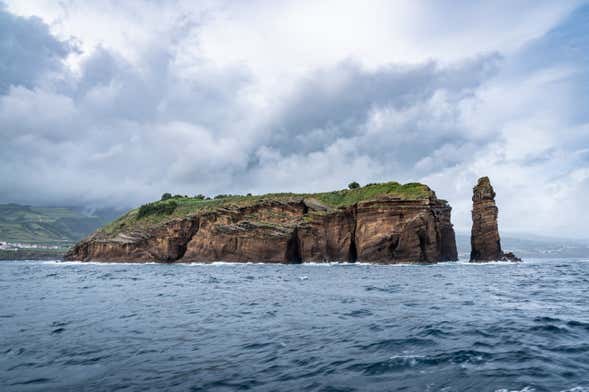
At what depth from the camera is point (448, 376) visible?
1009 cm

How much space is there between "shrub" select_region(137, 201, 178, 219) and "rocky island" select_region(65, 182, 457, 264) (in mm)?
397

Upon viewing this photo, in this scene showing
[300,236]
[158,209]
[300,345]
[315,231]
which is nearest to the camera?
[300,345]

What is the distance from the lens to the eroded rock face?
87.3 m

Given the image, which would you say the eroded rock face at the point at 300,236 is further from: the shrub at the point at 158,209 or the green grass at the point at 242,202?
the shrub at the point at 158,209

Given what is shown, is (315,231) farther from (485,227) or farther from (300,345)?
(300,345)

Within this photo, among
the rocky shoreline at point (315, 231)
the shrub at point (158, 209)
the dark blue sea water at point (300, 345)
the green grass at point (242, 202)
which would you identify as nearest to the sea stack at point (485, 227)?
the rocky shoreline at point (315, 231)

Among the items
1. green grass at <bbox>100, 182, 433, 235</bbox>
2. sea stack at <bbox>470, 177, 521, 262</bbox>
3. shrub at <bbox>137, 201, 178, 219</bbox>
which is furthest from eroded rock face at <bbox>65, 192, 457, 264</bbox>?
shrub at <bbox>137, 201, 178, 219</bbox>

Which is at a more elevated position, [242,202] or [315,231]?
[242,202]

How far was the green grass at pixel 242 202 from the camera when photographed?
92.8 metres

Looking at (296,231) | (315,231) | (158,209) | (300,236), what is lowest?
(300,236)

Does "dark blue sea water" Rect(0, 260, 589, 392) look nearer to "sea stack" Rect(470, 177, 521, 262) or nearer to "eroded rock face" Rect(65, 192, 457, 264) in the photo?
"eroded rock face" Rect(65, 192, 457, 264)

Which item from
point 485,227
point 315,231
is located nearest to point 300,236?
point 315,231

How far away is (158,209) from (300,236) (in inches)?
1927

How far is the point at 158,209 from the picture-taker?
122812 mm
